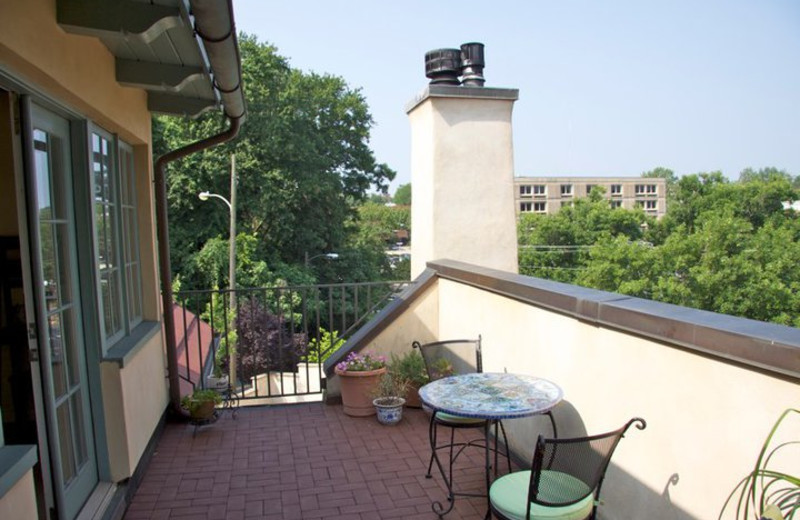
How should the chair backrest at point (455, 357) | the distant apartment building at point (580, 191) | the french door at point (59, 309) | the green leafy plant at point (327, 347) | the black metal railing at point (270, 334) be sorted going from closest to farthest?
the french door at point (59, 309), the chair backrest at point (455, 357), the green leafy plant at point (327, 347), the black metal railing at point (270, 334), the distant apartment building at point (580, 191)

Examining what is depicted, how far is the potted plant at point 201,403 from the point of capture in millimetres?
3818

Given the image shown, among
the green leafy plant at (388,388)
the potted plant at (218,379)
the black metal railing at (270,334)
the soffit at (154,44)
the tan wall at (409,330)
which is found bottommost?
the black metal railing at (270,334)

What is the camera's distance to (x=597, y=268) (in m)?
32.8

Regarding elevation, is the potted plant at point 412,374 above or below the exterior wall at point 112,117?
below

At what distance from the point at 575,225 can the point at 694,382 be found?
41.1 meters

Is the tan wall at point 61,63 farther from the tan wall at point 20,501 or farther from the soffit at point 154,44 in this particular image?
the tan wall at point 20,501

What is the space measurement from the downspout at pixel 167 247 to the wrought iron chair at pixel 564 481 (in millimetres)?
2721

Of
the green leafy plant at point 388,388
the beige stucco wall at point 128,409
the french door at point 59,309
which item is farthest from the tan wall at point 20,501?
the green leafy plant at point 388,388

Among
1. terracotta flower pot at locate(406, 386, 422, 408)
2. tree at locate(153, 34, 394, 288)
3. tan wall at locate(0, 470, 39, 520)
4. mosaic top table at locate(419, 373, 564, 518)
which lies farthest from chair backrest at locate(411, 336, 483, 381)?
tree at locate(153, 34, 394, 288)

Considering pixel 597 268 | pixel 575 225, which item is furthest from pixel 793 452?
pixel 575 225

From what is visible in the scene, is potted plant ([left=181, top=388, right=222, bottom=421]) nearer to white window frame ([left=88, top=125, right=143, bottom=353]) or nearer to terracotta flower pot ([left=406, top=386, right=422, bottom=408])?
white window frame ([left=88, top=125, right=143, bottom=353])

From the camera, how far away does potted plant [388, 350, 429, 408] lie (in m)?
4.12

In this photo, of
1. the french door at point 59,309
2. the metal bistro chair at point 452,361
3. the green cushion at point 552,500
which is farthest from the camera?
the metal bistro chair at point 452,361

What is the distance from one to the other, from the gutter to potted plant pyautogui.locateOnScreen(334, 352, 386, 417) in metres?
1.17
